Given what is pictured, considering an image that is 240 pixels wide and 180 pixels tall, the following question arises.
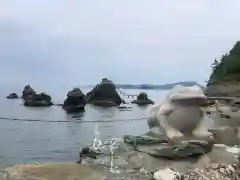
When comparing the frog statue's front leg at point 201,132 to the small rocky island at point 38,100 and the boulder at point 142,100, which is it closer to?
the small rocky island at point 38,100

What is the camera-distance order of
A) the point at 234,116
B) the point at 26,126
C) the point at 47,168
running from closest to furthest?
the point at 47,168, the point at 234,116, the point at 26,126

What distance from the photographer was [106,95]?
222ft

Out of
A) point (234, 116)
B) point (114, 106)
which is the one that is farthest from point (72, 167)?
point (114, 106)

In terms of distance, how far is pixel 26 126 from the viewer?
32.1m

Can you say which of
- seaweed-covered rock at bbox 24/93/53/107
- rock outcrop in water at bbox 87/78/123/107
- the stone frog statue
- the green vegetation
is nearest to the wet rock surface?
the stone frog statue

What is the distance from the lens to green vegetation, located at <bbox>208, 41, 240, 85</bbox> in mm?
40656

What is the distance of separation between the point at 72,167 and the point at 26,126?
26.3m

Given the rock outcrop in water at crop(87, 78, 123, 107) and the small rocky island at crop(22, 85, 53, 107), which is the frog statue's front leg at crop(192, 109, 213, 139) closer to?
the rock outcrop in water at crop(87, 78, 123, 107)

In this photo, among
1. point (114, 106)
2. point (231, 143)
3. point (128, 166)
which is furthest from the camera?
point (114, 106)

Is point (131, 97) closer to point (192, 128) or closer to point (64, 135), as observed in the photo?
point (64, 135)

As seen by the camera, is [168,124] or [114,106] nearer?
[168,124]

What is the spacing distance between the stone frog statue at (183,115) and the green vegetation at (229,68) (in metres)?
30.8

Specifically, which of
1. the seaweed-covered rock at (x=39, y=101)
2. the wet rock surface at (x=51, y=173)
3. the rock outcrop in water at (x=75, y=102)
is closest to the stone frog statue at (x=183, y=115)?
the wet rock surface at (x=51, y=173)

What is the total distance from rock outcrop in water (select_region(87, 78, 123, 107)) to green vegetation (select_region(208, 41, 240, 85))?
64.5 ft
